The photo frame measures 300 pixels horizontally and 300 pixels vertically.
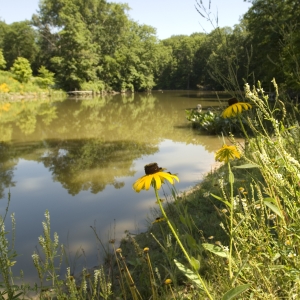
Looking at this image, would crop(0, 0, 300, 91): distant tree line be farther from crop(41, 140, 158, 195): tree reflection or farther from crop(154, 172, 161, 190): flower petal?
crop(154, 172, 161, 190): flower petal

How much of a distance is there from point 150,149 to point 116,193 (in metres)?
3.36

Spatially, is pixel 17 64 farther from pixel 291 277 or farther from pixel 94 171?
pixel 291 277

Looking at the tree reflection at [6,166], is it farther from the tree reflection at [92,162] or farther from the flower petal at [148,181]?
the flower petal at [148,181]

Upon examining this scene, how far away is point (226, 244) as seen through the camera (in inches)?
91.7

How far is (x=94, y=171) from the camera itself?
6211 mm

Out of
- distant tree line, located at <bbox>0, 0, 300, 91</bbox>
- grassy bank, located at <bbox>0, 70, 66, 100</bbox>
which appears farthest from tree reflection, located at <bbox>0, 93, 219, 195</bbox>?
distant tree line, located at <bbox>0, 0, 300, 91</bbox>

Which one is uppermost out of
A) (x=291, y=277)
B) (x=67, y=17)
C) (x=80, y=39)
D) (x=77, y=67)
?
(x=67, y=17)

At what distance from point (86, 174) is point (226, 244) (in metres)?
4.04

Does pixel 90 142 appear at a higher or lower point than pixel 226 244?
lower

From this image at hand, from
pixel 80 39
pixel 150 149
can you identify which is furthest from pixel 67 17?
pixel 150 149

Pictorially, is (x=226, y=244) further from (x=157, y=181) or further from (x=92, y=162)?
(x=92, y=162)

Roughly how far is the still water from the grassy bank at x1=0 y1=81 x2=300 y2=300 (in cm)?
49

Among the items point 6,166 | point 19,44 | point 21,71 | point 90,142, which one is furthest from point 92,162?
point 19,44

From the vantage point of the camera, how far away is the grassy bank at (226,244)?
1.04m
